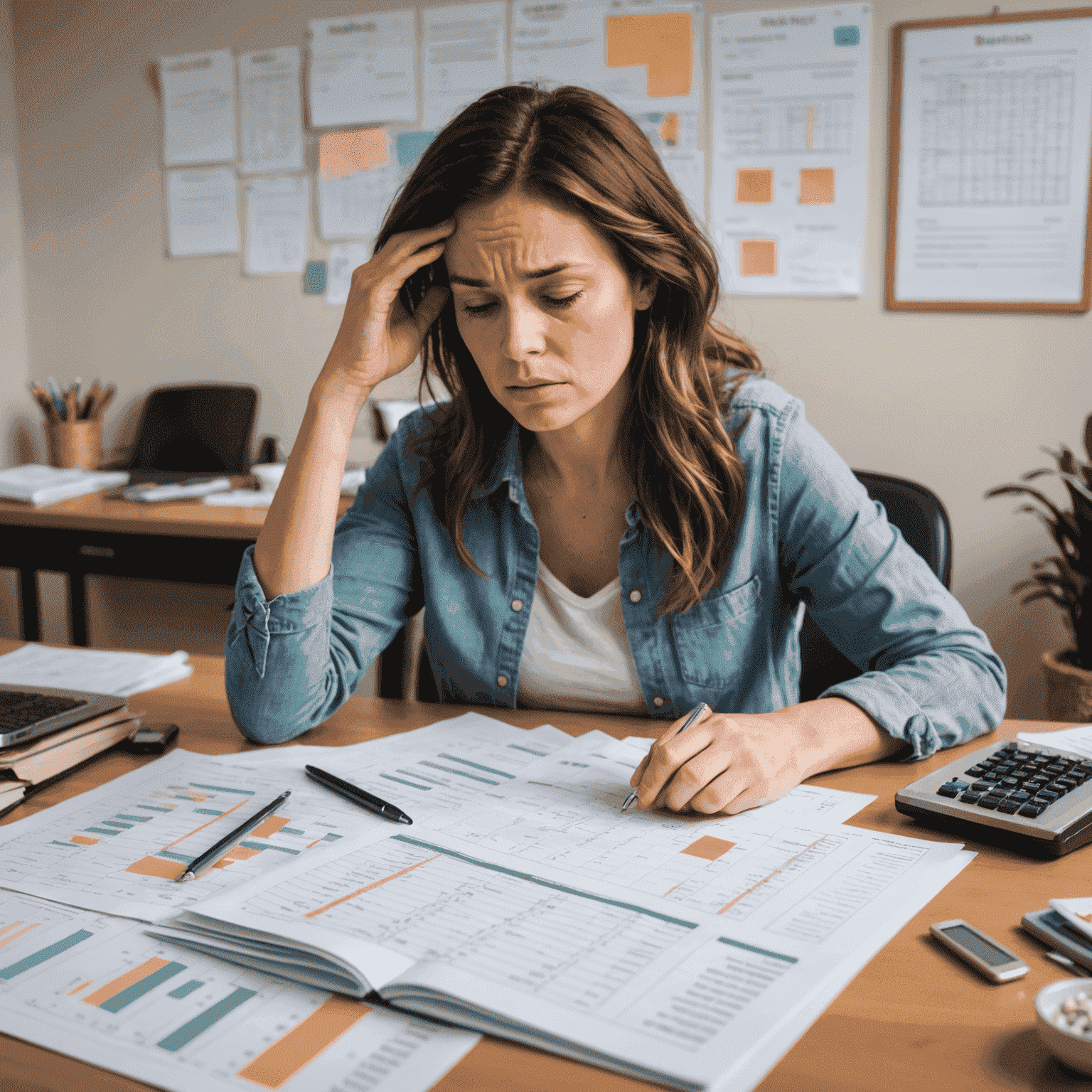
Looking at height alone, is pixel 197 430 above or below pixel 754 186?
below

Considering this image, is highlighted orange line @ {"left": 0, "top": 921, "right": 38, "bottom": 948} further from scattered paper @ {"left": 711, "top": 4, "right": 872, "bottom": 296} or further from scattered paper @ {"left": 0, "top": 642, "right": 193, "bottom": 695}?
scattered paper @ {"left": 711, "top": 4, "right": 872, "bottom": 296}

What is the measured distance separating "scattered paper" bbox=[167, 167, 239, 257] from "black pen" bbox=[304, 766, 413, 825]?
9.43 feet

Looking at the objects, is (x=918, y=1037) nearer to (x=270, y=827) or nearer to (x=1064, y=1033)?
(x=1064, y=1033)

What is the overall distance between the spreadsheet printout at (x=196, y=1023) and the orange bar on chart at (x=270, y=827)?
15 cm

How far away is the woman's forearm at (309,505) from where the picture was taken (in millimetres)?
1081

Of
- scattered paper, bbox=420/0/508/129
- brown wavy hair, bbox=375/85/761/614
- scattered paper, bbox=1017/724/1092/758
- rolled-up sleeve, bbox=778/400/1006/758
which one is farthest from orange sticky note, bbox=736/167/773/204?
scattered paper, bbox=1017/724/1092/758

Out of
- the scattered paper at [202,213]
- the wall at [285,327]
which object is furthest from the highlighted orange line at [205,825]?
the scattered paper at [202,213]

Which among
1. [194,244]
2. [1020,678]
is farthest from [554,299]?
[194,244]

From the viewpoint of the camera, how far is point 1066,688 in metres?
2.37

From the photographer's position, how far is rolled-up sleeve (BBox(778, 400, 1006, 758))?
989 millimetres

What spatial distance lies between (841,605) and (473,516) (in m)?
0.44

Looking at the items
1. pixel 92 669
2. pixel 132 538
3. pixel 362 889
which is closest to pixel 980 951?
pixel 362 889

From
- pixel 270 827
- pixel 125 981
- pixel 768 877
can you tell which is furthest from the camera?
pixel 270 827

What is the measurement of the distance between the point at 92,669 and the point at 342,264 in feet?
7.53
